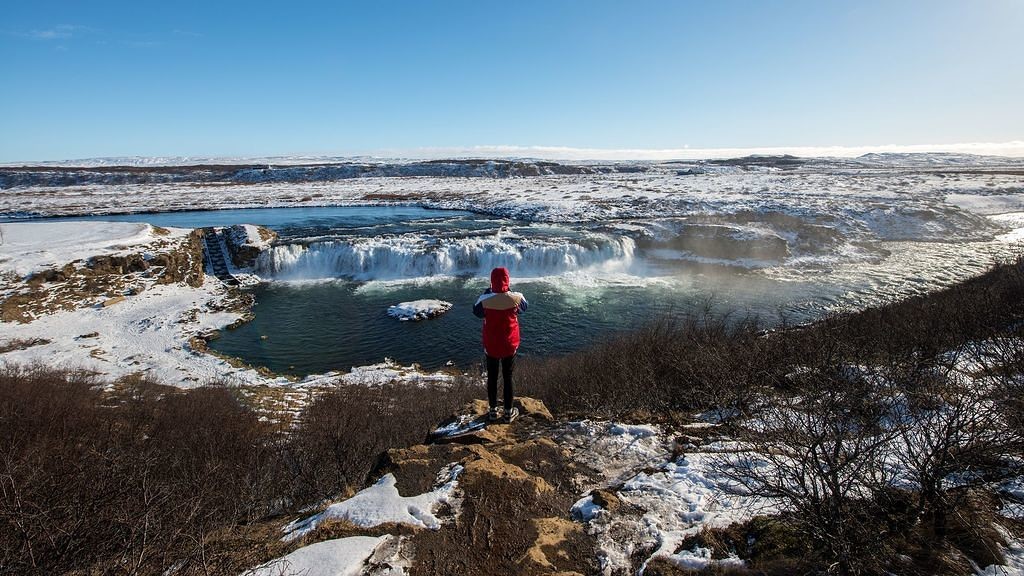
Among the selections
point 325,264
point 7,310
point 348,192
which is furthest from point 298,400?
point 348,192

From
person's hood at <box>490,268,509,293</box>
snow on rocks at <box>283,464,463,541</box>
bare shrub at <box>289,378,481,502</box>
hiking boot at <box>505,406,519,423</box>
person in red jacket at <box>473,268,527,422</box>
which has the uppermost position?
person's hood at <box>490,268,509,293</box>

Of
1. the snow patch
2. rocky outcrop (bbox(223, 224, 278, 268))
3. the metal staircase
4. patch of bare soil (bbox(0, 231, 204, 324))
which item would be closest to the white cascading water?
rocky outcrop (bbox(223, 224, 278, 268))

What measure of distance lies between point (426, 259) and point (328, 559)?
917 inches

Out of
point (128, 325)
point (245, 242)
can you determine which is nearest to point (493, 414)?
point (128, 325)

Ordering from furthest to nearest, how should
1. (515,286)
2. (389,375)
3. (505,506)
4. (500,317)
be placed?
(515,286)
(389,375)
(500,317)
(505,506)

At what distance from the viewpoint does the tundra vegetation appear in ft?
8.51

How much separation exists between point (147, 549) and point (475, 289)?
2048 cm

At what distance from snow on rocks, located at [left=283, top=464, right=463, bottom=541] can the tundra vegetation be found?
31 cm

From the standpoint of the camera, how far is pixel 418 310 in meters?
18.7

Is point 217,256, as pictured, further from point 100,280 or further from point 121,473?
point 121,473

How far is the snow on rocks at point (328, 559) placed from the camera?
9.20ft

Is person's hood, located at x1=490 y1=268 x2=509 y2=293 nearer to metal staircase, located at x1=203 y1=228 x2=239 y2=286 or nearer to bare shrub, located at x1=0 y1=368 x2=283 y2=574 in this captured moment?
bare shrub, located at x1=0 y1=368 x2=283 y2=574

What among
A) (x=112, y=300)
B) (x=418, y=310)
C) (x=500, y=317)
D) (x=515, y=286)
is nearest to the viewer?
(x=500, y=317)

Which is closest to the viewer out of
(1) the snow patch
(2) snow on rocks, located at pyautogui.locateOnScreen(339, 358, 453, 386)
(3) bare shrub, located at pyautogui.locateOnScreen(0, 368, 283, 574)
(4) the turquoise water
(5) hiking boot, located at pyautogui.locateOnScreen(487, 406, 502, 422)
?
(3) bare shrub, located at pyautogui.locateOnScreen(0, 368, 283, 574)
